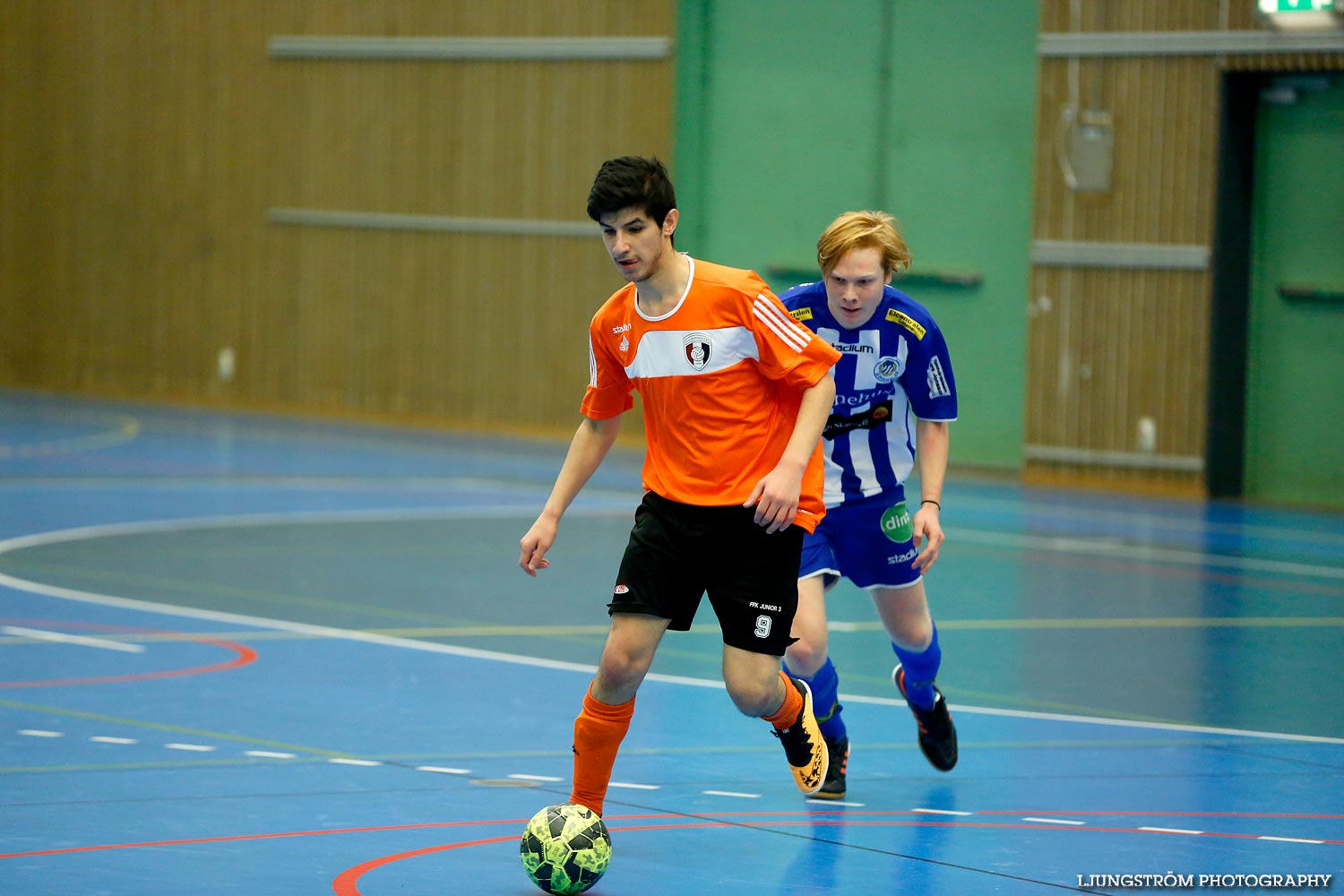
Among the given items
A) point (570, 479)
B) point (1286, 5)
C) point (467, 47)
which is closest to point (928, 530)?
point (570, 479)

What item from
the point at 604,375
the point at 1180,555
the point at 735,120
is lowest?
the point at 1180,555

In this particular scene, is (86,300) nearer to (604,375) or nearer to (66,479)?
(66,479)

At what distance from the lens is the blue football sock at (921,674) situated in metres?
6.06

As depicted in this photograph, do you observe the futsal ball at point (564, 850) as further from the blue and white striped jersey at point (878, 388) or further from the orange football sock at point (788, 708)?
the blue and white striped jersey at point (878, 388)

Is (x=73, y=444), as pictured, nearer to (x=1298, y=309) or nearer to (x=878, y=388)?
(x=1298, y=309)

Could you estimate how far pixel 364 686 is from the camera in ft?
24.2

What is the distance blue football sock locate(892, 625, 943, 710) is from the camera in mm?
6062

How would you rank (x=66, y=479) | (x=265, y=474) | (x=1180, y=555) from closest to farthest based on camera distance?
(x=1180, y=555)
(x=66, y=479)
(x=265, y=474)

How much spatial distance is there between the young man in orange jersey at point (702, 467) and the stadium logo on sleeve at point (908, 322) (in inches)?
40.2

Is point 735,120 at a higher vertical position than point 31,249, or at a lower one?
higher

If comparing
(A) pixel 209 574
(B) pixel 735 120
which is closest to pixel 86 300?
(B) pixel 735 120

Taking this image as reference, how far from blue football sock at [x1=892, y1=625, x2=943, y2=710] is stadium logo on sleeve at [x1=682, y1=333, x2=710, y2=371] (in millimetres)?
1760

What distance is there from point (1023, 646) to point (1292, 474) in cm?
990

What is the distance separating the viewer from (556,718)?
6.90 meters
